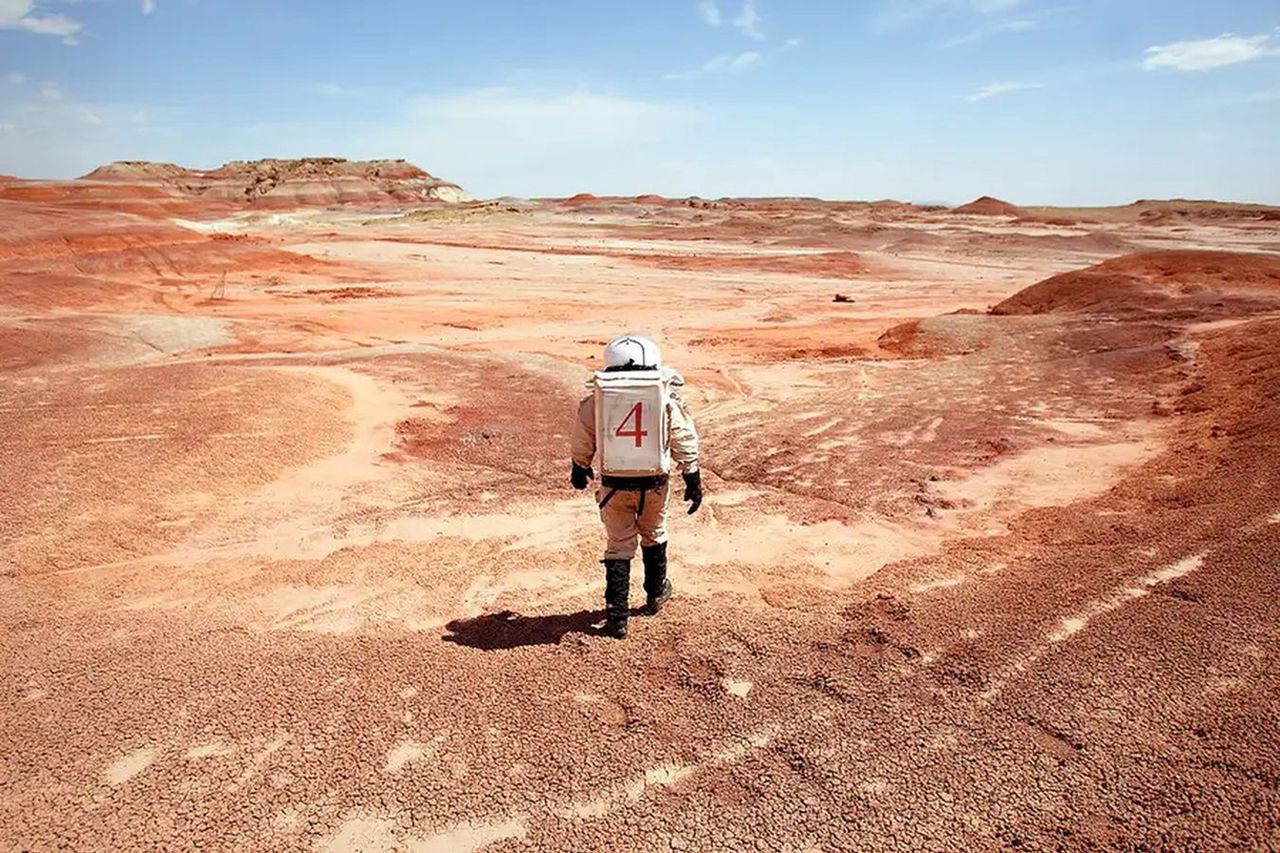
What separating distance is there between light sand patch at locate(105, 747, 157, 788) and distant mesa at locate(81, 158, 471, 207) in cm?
8371

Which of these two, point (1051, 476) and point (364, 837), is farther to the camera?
point (1051, 476)

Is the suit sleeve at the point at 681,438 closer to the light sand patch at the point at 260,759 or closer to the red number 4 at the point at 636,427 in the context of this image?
the red number 4 at the point at 636,427

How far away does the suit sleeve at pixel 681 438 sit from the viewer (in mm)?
4480

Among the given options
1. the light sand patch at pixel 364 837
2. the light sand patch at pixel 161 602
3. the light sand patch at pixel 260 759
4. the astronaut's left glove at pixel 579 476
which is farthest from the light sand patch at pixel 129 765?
the astronaut's left glove at pixel 579 476

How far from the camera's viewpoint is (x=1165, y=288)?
19.0 metres

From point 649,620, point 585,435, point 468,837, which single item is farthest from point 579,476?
point 468,837

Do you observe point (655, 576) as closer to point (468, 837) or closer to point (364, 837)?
point (468, 837)

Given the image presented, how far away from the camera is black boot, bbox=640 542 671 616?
4789mm

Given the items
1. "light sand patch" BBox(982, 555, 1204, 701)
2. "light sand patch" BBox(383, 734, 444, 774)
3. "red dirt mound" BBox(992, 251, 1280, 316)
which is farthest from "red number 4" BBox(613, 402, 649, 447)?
"red dirt mound" BBox(992, 251, 1280, 316)

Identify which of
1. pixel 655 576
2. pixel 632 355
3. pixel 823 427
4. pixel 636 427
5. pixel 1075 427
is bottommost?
pixel 823 427

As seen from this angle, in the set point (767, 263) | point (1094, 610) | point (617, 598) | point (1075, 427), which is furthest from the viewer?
point (767, 263)

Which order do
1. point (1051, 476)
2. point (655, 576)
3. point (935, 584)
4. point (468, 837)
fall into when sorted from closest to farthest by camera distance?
point (468, 837) < point (655, 576) < point (935, 584) < point (1051, 476)

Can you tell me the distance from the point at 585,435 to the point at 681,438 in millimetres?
535

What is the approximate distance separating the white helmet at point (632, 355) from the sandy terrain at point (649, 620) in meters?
1.47
